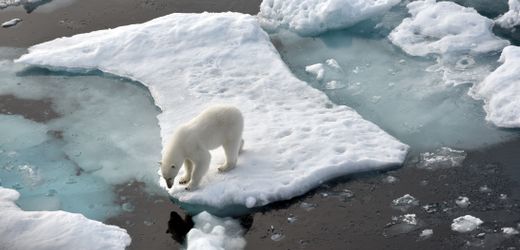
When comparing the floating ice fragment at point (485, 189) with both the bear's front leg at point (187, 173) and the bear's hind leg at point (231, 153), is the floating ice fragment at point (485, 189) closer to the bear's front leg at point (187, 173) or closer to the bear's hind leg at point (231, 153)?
the bear's hind leg at point (231, 153)

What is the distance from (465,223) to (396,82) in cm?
276

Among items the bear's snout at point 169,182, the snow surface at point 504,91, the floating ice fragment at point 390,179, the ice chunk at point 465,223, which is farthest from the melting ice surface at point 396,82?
the bear's snout at point 169,182

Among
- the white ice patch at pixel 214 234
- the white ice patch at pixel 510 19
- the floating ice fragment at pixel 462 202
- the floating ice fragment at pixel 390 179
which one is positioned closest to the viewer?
the white ice patch at pixel 214 234

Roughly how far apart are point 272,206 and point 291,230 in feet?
1.26

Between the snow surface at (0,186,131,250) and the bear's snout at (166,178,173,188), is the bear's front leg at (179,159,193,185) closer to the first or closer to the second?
the bear's snout at (166,178,173,188)

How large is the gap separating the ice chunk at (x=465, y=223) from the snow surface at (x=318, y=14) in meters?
4.36

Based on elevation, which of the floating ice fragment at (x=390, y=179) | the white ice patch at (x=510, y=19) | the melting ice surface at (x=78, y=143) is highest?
the white ice patch at (x=510, y=19)

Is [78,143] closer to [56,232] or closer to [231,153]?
[56,232]

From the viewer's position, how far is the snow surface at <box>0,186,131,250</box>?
6.12m

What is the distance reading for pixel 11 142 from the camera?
7836 millimetres

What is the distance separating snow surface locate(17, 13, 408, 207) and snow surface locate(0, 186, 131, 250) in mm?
807

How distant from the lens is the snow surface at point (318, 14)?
9.77m

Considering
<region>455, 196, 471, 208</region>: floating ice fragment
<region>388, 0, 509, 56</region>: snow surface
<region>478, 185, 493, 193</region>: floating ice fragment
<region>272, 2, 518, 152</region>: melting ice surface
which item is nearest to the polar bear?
<region>272, 2, 518, 152</region>: melting ice surface

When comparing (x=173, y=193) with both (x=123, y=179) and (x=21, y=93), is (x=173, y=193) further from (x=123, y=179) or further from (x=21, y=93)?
(x=21, y=93)
